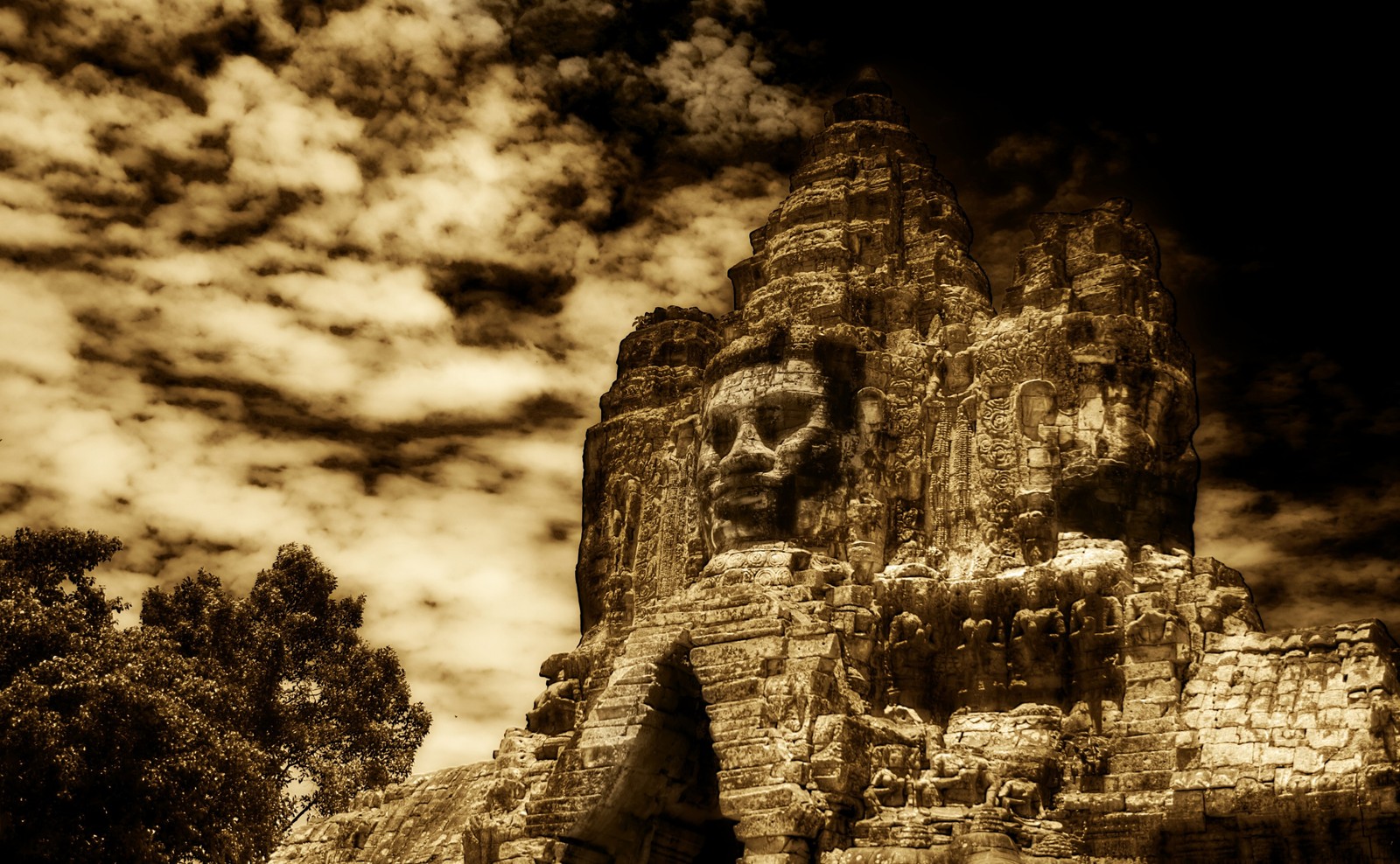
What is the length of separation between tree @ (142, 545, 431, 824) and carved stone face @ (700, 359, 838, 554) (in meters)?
14.8

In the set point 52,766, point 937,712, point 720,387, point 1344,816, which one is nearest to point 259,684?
point 52,766

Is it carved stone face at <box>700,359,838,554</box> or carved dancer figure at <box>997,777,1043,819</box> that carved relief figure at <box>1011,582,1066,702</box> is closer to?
carved dancer figure at <box>997,777,1043,819</box>

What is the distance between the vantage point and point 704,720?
2594 cm

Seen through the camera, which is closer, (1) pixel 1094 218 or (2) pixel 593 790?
(2) pixel 593 790

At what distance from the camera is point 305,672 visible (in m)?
40.7

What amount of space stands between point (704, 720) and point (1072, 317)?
9.21 meters

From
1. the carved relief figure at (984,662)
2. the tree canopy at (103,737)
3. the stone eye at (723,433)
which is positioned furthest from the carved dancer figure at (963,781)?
the tree canopy at (103,737)

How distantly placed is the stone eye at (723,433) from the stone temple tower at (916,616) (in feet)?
0.22

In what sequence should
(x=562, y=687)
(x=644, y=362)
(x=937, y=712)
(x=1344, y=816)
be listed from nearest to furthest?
(x=1344, y=816) → (x=937, y=712) → (x=562, y=687) → (x=644, y=362)

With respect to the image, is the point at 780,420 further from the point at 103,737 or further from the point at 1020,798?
the point at 103,737

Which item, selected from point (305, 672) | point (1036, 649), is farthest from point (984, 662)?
point (305, 672)

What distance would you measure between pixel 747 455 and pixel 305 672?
1721 cm

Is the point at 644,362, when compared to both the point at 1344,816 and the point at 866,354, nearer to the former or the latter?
the point at 866,354

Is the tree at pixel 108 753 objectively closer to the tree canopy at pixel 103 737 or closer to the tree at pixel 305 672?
the tree canopy at pixel 103 737
